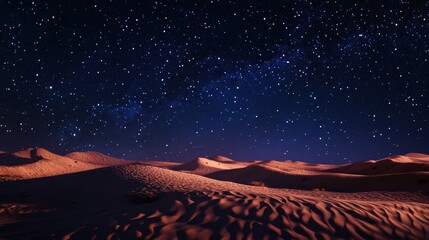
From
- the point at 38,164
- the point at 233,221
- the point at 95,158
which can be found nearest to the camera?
the point at 233,221

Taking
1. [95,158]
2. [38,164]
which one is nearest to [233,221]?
[38,164]

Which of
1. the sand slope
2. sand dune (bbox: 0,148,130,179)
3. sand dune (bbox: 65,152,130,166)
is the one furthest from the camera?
sand dune (bbox: 65,152,130,166)

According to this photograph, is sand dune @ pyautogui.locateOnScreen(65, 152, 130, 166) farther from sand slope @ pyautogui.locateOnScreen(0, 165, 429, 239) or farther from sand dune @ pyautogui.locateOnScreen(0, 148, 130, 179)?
sand slope @ pyautogui.locateOnScreen(0, 165, 429, 239)

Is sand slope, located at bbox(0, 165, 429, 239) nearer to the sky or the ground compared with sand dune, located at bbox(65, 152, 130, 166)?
nearer to the ground

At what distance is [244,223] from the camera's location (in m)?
5.04

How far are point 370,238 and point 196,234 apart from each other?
3.35m

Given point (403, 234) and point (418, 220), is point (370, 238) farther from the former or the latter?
point (418, 220)

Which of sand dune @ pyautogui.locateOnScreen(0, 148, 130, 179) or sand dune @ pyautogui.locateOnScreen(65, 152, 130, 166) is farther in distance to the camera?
sand dune @ pyautogui.locateOnScreen(65, 152, 130, 166)

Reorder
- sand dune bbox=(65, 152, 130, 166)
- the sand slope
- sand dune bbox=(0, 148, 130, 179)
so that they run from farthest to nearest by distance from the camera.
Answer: sand dune bbox=(65, 152, 130, 166)
sand dune bbox=(0, 148, 130, 179)
the sand slope

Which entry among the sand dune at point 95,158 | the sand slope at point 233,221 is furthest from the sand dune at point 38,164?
the sand slope at point 233,221

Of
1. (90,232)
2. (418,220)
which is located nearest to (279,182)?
(418,220)

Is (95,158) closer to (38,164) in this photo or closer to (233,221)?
(38,164)

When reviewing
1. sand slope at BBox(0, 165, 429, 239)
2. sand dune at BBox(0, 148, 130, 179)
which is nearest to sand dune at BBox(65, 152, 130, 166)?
sand dune at BBox(0, 148, 130, 179)

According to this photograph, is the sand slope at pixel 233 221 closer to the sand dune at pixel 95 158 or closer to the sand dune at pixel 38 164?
the sand dune at pixel 38 164
